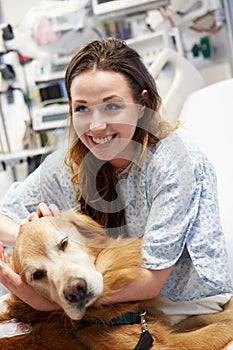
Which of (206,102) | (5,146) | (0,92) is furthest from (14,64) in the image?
(206,102)

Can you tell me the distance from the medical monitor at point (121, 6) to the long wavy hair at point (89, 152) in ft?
8.05

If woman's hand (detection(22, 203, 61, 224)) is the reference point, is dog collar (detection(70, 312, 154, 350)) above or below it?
below

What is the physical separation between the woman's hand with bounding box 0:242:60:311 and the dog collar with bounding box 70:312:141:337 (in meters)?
0.07

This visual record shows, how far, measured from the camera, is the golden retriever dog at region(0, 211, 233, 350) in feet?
3.94

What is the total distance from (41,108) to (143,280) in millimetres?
3053

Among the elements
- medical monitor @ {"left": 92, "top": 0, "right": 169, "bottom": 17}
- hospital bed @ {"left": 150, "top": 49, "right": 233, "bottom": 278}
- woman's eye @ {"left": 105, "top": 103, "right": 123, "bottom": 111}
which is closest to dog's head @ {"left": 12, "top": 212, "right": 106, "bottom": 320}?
woman's eye @ {"left": 105, "top": 103, "right": 123, "bottom": 111}

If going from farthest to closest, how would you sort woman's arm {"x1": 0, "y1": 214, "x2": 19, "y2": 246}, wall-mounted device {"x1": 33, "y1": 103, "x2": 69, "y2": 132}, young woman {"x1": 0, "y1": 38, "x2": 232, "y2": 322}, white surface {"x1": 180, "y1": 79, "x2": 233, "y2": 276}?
wall-mounted device {"x1": 33, "y1": 103, "x2": 69, "y2": 132} → white surface {"x1": 180, "y1": 79, "x2": 233, "y2": 276} → woman's arm {"x1": 0, "y1": 214, "x2": 19, "y2": 246} → young woman {"x1": 0, "y1": 38, "x2": 232, "y2": 322}

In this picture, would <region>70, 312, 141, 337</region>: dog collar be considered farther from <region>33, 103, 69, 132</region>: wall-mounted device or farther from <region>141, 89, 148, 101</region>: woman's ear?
<region>33, 103, 69, 132</region>: wall-mounted device

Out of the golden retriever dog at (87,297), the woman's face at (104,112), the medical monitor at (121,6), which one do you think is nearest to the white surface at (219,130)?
the golden retriever dog at (87,297)

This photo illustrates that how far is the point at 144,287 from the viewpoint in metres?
1.26

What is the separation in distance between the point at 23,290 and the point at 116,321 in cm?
21

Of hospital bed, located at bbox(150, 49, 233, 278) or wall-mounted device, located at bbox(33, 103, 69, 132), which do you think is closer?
hospital bed, located at bbox(150, 49, 233, 278)

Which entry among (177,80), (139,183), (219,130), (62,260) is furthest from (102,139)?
(177,80)

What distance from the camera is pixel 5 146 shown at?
4.29 metres
